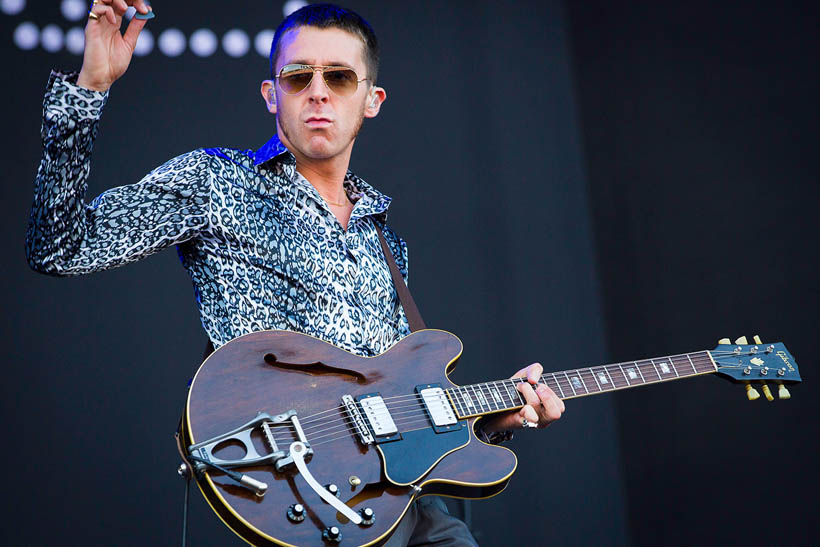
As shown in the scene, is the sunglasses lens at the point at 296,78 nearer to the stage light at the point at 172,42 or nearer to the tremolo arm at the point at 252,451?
the tremolo arm at the point at 252,451

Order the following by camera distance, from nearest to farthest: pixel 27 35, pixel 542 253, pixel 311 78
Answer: pixel 311 78
pixel 27 35
pixel 542 253

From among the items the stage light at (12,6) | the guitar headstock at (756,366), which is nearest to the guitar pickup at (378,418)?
the guitar headstock at (756,366)

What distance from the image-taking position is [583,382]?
94.0 inches

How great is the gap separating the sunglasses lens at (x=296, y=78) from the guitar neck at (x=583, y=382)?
37.6 inches

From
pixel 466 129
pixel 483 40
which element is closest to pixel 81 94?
pixel 466 129

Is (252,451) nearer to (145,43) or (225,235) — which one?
(225,235)

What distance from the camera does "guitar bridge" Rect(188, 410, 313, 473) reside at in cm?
162

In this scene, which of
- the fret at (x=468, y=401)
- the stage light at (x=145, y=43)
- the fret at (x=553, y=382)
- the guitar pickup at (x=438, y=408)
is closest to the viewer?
the guitar pickup at (x=438, y=408)

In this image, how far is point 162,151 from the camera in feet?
11.2

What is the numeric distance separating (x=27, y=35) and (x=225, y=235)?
1930 millimetres

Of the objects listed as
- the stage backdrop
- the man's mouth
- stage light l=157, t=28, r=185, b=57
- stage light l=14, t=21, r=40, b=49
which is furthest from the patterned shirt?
stage light l=14, t=21, r=40, b=49

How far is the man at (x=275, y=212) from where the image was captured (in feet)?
5.47

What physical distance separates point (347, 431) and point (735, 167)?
2.51m

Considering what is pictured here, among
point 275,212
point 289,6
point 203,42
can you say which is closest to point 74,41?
point 203,42
